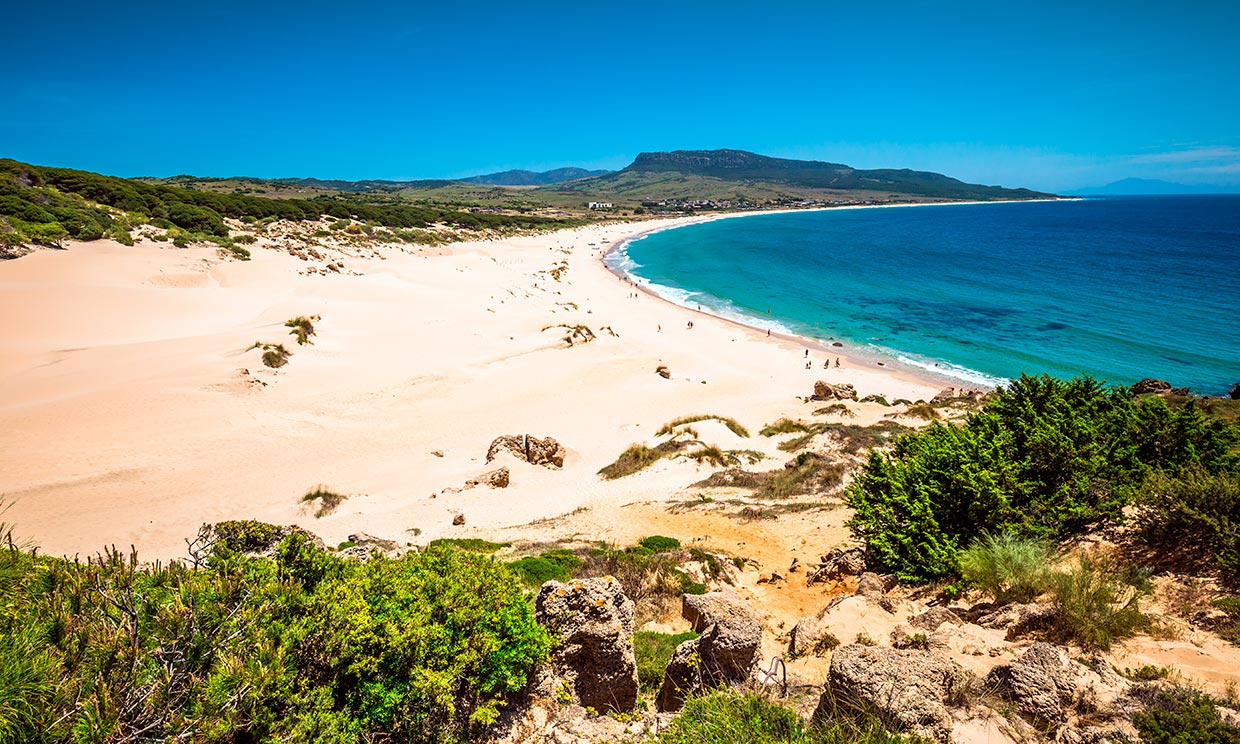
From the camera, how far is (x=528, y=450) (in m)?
18.8

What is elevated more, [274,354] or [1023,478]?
[1023,478]

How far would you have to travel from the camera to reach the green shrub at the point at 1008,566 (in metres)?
7.15

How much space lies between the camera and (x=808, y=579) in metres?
10.2

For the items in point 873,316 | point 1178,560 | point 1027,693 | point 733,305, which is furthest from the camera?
point 733,305

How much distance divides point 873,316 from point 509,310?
1319 inches

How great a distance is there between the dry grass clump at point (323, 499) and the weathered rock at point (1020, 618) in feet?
49.4

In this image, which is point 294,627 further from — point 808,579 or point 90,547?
point 90,547

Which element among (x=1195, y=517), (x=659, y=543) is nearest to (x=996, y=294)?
(x=1195, y=517)

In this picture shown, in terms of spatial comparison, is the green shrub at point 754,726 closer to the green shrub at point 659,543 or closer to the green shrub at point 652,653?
the green shrub at point 652,653

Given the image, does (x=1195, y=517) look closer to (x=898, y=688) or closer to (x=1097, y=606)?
(x=1097, y=606)

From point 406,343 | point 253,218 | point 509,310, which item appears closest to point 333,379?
point 406,343

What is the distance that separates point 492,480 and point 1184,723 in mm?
15422

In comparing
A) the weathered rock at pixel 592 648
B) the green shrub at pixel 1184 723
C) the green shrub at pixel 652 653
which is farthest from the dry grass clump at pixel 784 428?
the green shrub at pixel 1184 723

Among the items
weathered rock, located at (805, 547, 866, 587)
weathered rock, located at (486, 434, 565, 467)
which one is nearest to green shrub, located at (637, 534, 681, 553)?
weathered rock, located at (805, 547, 866, 587)
